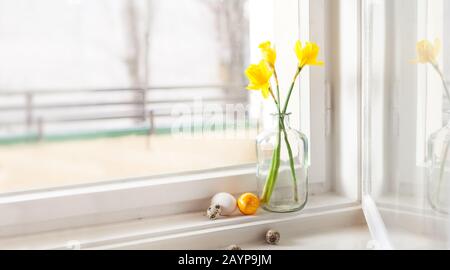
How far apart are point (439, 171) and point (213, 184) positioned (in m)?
0.63

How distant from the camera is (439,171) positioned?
2.53 feet

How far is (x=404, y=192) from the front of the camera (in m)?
0.92

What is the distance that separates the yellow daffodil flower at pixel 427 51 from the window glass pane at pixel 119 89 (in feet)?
2.04

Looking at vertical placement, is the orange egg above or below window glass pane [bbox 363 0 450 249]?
below

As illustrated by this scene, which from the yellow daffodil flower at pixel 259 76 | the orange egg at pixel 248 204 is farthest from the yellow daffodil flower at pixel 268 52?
the orange egg at pixel 248 204

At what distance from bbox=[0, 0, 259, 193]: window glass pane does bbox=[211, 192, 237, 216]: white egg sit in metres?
0.14

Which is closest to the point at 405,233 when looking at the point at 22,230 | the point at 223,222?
the point at 223,222

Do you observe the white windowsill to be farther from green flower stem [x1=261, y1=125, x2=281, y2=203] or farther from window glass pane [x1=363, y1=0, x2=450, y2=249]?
window glass pane [x1=363, y1=0, x2=450, y2=249]

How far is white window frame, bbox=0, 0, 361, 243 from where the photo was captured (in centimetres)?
113

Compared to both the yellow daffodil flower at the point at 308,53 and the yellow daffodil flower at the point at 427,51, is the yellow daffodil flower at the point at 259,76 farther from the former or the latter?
the yellow daffodil flower at the point at 427,51

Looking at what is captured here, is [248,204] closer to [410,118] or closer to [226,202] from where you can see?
[226,202]

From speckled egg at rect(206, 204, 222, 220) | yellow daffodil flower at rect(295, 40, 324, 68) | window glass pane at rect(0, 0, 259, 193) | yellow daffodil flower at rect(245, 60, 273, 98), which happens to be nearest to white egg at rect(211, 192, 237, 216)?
speckled egg at rect(206, 204, 222, 220)

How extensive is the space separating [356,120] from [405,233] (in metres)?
0.47
